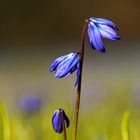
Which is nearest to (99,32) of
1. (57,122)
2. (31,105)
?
(57,122)

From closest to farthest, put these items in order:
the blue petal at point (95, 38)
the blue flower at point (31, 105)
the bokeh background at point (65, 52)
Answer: the blue petal at point (95, 38) → the blue flower at point (31, 105) → the bokeh background at point (65, 52)

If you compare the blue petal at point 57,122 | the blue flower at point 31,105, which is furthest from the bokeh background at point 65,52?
the blue petal at point 57,122

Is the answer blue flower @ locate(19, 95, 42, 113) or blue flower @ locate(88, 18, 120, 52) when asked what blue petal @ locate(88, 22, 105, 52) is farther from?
blue flower @ locate(19, 95, 42, 113)

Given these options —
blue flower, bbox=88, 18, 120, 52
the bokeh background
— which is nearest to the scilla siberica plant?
blue flower, bbox=88, 18, 120, 52

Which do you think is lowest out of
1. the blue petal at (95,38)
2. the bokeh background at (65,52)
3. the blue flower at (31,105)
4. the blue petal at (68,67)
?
the bokeh background at (65,52)

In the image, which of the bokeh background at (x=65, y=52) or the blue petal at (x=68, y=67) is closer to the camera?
the blue petal at (x=68, y=67)

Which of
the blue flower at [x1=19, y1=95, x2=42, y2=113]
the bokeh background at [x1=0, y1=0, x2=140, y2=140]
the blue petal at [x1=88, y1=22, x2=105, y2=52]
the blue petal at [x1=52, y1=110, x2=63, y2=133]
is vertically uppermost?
the blue petal at [x1=88, y1=22, x2=105, y2=52]

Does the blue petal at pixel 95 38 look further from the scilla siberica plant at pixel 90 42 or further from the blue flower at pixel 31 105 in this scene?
the blue flower at pixel 31 105

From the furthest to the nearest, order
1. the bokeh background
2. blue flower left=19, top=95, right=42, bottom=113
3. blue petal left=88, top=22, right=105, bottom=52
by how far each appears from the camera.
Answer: the bokeh background → blue flower left=19, top=95, right=42, bottom=113 → blue petal left=88, top=22, right=105, bottom=52
